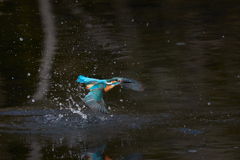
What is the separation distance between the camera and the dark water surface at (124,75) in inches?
160

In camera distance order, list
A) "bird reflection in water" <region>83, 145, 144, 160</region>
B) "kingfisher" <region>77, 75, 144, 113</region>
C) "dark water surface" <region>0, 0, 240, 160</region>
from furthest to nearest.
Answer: "kingfisher" <region>77, 75, 144, 113</region>, "dark water surface" <region>0, 0, 240, 160</region>, "bird reflection in water" <region>83, 145, 144, 160</region>

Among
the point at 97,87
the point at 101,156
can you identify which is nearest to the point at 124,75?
the point at 97,87

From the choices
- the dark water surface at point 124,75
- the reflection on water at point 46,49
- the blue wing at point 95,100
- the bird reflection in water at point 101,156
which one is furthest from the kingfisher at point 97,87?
the reflection on water at point 46,49

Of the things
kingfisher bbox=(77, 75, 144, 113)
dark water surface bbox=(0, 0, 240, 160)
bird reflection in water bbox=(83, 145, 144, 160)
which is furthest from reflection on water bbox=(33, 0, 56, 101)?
bird reflection in water bbox=(83, 145, 144, 160)

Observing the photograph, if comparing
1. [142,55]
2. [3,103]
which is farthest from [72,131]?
[142,55]

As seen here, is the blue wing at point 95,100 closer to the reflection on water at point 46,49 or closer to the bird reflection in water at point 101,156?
the bird reflection in water at point 101,156

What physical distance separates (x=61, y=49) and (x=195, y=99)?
2.67 meters

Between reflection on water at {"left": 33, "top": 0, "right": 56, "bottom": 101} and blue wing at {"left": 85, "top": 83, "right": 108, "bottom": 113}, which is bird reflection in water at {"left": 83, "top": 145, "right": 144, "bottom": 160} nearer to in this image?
blue wing at {"left": 85, "top": 83, "right": 108, "bottom": 113}

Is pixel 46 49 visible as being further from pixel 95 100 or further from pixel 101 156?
pixel 101 156

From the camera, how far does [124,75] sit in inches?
236

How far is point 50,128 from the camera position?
450cm

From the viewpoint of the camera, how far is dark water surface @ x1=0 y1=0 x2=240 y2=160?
4074 millimetres

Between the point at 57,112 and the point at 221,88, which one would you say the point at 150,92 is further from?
the point at 57,112

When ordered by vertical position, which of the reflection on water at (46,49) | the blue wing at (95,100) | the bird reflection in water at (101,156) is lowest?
the bird reflection in water at (101,156)
